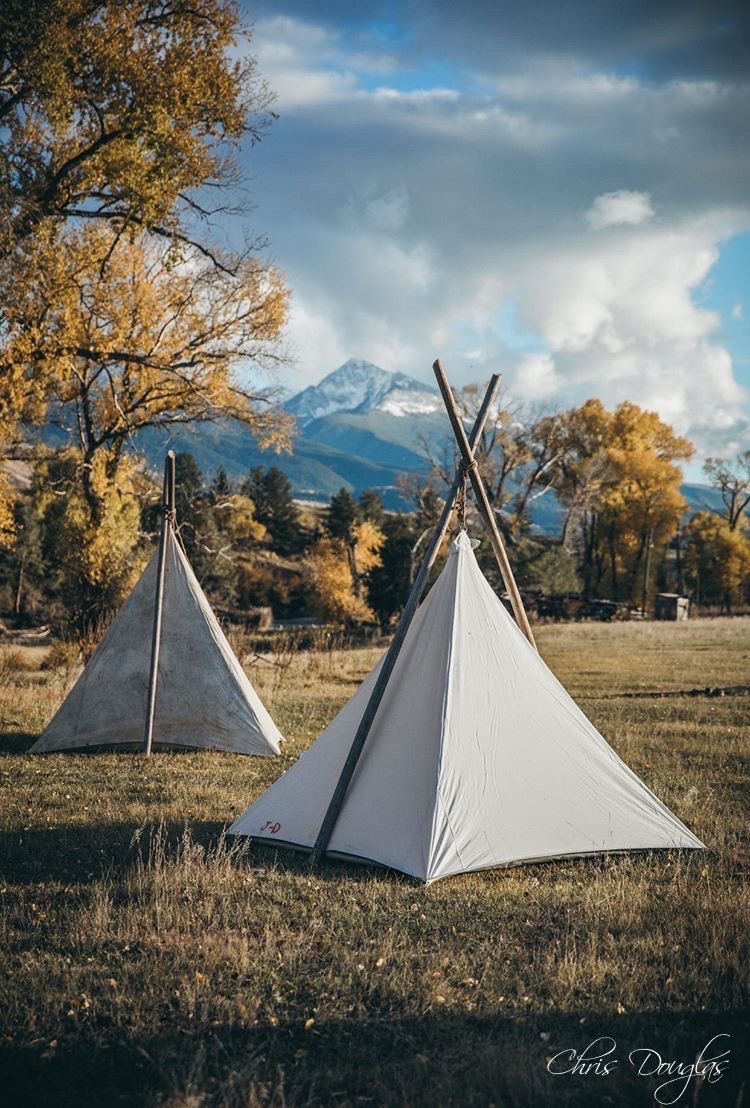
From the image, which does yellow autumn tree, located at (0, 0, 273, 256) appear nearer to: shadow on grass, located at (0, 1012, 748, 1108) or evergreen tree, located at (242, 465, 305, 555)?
shadow on grass, located at (0, 1012, 748, 1108)

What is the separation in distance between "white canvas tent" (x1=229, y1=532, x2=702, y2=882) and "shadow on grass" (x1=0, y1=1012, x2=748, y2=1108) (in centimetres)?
209

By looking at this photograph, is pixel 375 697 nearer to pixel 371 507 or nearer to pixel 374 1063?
pixel 374 1063

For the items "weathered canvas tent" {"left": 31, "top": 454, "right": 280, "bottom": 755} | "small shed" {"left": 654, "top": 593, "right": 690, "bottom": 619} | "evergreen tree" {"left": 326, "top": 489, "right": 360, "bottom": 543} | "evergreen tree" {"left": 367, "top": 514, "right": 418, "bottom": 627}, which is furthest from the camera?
"evergreen tree" {"left": 326, "top": 489, "right": 360, "bottom": 543}

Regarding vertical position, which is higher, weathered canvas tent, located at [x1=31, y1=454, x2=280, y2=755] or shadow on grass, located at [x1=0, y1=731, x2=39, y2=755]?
weathered canvas tent, located at [x1=31, y1=454, x2=280, y2=755]

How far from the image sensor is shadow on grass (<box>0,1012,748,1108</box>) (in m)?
3.71

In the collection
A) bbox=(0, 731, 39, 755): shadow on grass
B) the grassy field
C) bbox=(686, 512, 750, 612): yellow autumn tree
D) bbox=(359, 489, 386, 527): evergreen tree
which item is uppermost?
bbox=(359, 489, 386, 527): evergreen tree

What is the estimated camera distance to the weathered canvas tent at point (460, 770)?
668 centimetres

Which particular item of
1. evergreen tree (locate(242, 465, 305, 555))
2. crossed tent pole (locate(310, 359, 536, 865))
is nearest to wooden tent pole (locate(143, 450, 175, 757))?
crossed tent pole (locate(310, 359, 536, 865))

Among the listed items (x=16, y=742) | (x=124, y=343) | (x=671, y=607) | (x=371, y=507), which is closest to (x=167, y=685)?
(x=16, y=742)

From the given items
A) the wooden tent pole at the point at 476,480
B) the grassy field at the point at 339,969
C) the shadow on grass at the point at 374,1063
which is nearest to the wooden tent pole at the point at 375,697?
the wooden tent pole at the point at 476,480

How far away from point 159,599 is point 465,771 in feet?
21.1

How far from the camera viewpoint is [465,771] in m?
6.80

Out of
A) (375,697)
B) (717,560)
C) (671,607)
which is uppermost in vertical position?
(717,560)

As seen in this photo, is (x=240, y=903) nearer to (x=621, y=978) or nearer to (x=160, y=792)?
(x=621, y=978)
